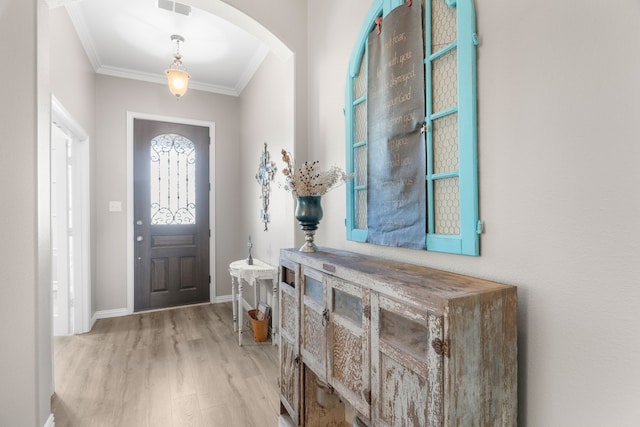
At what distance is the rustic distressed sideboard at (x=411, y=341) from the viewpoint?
89cm

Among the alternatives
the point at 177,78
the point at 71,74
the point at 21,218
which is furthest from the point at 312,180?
the point at 71,74

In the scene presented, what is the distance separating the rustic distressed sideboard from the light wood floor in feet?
3.01

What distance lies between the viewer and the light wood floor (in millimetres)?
1948

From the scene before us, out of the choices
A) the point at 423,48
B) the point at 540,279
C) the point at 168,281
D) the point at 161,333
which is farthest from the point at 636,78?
the point at 168,281

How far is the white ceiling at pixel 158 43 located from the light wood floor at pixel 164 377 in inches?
116

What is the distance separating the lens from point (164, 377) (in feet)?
7.80

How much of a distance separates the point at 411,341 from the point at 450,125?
843 millimetres

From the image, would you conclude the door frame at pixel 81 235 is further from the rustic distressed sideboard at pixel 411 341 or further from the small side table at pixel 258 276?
the rustic distressed sideboard at pixel 411 341

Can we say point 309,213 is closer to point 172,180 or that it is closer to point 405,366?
point 405,366

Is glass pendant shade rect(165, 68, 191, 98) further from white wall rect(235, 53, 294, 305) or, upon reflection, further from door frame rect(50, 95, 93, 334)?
door frame rect(50, 95, 93, 334)

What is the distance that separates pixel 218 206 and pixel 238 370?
2.39 meters

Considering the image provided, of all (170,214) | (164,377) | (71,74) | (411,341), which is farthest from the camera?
(170,214)

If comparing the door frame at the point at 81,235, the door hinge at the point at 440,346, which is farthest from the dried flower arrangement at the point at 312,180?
the door frame at the point at 81,235

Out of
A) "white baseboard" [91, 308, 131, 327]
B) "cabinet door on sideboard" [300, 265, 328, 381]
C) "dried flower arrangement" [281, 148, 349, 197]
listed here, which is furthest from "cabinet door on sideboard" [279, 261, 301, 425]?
"white baseboard" [91, 308, 131, 327]
